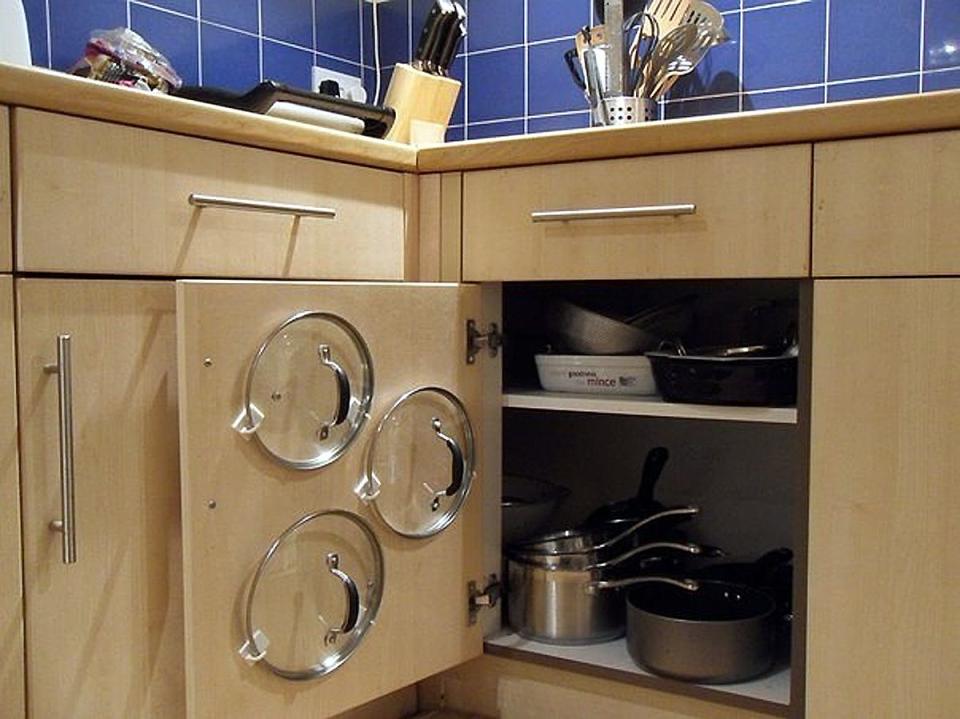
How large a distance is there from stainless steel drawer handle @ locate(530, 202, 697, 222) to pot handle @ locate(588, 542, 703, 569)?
469mm

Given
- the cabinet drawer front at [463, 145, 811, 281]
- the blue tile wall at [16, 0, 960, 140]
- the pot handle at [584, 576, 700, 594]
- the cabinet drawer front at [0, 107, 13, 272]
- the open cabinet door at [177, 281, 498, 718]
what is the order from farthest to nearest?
the blue tile wall at [16, 0, 960, 140], the pot handle at [584, 576, 700, 594], the cabinet drawer front at [463, 145, 811, 281], the open cabinet door at [177, 281, 498, 718], the cabinet drawer front at [0, 107, 13, 272]

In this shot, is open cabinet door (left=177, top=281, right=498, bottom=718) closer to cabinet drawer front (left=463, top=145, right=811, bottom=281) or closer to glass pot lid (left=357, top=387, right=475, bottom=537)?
glass pot lid (left=357, top=387, right=475, bottom=537)

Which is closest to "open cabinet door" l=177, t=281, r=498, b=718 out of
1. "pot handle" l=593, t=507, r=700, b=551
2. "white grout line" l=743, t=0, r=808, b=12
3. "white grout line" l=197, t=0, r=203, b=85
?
"pot handle" l=593, t=507, r=700, b=551

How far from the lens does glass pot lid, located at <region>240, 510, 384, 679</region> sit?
1062 mm

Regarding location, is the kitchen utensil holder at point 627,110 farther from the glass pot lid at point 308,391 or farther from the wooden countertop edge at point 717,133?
the glass pot lid at point 308,391

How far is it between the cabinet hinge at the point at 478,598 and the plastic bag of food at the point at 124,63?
2.67 ft

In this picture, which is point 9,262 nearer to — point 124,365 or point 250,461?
point 124,365

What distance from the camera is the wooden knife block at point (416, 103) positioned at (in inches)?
63.6

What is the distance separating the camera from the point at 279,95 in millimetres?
1279

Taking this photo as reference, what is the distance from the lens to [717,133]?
1122 millimetres

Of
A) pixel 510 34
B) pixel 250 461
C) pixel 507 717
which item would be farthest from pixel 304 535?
pixel 510 34

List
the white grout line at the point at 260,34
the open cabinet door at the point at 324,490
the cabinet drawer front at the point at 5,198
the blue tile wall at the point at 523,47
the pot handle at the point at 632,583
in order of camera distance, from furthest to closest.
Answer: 1. the white grout line at the point at 260,34
2. the blue tile wall at the point at 523,47
3. the pot handle at the point at 632,583
4. the open cabinet door at the point at 324,490
5. the cabinet drawer front at the point at 5,198

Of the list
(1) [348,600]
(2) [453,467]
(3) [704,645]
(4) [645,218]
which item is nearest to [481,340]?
(2) [453,467]

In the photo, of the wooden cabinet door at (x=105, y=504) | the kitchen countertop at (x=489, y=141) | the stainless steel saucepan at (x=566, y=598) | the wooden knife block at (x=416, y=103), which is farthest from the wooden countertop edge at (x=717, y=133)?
the stainless steel saucepan at (x=566, y=598)
